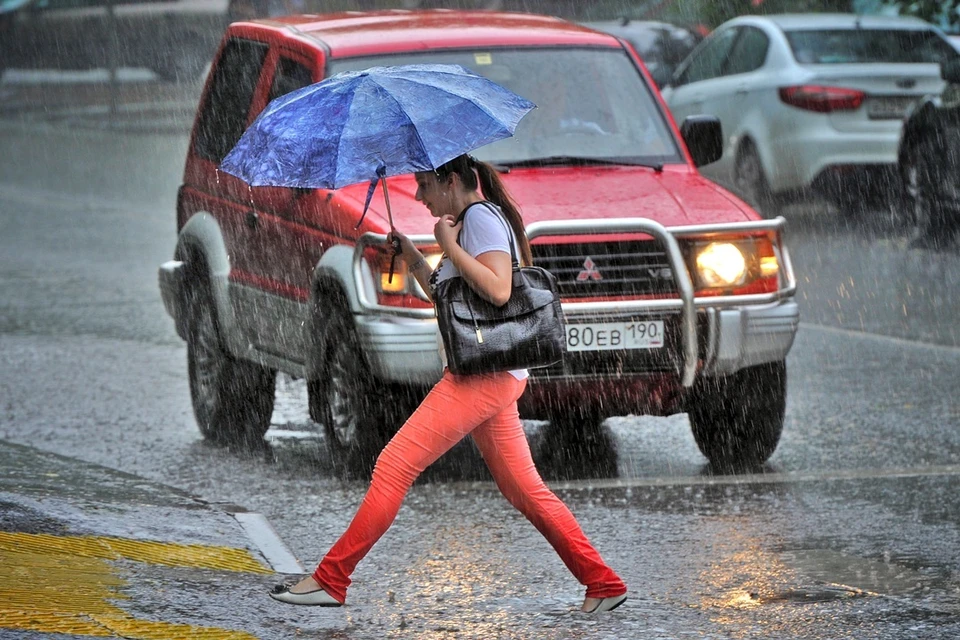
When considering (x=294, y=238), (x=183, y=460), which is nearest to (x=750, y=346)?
(x=294, y=238)

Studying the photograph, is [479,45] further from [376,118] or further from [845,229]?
[845,229]

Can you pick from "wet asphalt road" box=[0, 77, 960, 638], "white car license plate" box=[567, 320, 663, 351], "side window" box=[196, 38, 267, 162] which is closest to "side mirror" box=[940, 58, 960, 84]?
"wet asphalt road" box=[0, 77, 960, 638]

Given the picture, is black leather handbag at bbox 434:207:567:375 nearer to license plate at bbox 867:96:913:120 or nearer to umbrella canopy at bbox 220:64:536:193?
umbrella canopy at bbox 220:64:536:193

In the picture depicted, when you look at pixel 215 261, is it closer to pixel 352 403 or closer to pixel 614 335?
pixel 352 403

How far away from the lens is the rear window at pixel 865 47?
17.0 metres

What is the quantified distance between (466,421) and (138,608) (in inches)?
Answer: 44.4

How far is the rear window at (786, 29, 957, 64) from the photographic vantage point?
16953 mm

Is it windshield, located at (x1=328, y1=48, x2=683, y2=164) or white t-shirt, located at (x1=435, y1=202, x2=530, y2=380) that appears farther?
windshield, located at (x1=328, y1=48, x2=683, y2=164)

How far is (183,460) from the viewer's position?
28.1 ft

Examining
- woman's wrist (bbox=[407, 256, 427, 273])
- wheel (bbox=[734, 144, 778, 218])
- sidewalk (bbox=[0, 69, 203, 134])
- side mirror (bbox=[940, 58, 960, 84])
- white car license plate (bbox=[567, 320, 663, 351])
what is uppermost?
woman's wrist (bbox=[407, 256, 427, 273])

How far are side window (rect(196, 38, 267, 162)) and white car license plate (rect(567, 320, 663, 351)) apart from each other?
7.47ft

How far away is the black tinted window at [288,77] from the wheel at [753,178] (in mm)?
9011

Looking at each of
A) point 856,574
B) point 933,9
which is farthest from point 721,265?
point 933,9

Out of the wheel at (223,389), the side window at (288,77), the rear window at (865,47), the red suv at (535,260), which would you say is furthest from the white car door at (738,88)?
the side window at (288,77)
